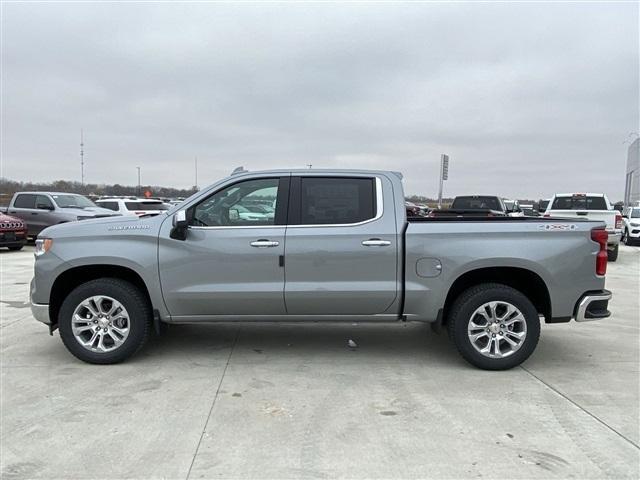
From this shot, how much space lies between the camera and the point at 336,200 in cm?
486

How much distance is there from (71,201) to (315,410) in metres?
15.9

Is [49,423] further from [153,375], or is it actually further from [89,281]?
[89,281]

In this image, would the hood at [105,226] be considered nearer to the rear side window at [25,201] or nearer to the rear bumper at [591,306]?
the rear bumper at [591,306]

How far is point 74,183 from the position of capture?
51.0 meters

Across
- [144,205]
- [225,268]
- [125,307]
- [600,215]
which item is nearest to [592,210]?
[600,215]

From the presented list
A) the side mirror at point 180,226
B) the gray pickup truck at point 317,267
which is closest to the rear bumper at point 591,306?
the gray pickup truck at point 317,267

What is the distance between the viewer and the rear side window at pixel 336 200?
480 cm

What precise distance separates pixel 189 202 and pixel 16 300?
4893 mm

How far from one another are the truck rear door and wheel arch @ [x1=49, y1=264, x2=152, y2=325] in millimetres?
1508

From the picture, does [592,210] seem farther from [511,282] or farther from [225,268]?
[225,268]

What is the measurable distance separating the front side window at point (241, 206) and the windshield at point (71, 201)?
1390 cm

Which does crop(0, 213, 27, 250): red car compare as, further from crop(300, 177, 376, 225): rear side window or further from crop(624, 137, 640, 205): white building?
crop(624, 137, 640, 205): white building

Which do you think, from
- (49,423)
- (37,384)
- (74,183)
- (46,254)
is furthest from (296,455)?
(74,183)

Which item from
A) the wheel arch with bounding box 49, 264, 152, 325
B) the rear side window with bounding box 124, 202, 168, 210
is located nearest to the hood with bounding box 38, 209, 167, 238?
the wheel arch with bounding box 49, 264, 152, 325
